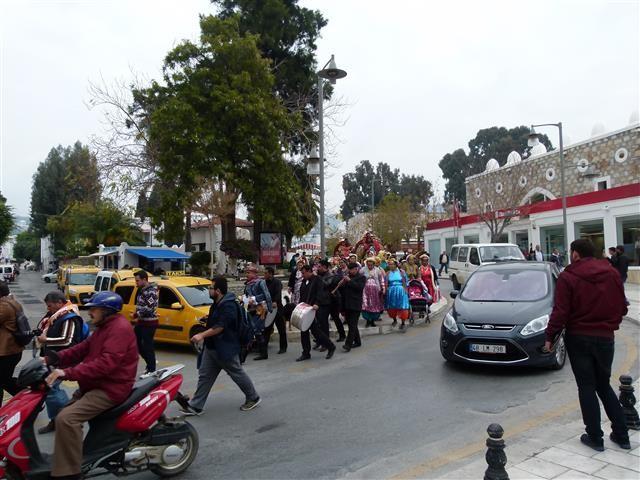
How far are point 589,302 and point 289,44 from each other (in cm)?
2624

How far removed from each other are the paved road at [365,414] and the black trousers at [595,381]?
91 cm

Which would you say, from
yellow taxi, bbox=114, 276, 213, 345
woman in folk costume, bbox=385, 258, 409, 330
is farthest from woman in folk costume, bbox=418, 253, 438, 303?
yellow taxi, bbox=114, 276, 213, 345

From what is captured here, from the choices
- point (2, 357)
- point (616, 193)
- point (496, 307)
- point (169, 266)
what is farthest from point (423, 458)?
point (169, 266)

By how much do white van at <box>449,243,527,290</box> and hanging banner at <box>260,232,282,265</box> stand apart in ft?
24.6

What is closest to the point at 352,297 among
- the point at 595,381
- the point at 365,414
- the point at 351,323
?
the point at 351,323

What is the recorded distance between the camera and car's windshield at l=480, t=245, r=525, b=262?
61.9 feet

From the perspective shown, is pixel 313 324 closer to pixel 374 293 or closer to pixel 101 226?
pixel 374 293

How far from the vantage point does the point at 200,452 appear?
4.62 meters

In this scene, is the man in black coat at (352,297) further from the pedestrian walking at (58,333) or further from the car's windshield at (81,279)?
the car's windshield at (81,279)

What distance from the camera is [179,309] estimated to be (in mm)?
9406

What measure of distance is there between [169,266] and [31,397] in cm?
3394

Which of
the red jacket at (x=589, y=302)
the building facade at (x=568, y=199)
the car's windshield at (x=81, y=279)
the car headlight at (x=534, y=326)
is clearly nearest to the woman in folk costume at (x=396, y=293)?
the car headlight at (x=534, y=326)

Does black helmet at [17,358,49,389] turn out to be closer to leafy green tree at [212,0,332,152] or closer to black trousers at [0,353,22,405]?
black trousers at [0,353,22,405]

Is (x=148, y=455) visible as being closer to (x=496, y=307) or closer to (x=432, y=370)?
(x=432, y=370)
